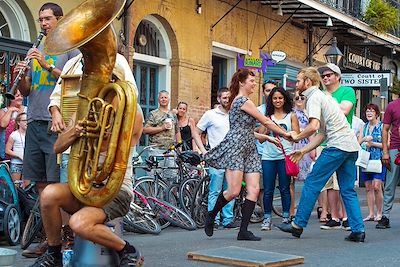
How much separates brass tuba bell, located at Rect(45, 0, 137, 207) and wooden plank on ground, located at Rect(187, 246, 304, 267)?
196 cm

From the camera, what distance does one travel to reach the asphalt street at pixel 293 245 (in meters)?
7.87

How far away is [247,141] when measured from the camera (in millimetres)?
9547

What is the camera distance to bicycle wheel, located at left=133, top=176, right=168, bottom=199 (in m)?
11.2

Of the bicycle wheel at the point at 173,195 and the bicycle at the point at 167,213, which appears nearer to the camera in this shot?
the bicycle at the point at 167,213

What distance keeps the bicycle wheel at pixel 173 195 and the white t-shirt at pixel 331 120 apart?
2.76m

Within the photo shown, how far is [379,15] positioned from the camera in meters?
27.3

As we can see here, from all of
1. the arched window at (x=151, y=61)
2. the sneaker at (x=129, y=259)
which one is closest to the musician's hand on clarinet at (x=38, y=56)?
the sneaker at (x=129, y=259)

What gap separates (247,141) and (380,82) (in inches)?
541

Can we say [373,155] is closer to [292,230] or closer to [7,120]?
[292,230]

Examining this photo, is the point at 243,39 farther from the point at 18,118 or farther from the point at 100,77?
the point at 100,77

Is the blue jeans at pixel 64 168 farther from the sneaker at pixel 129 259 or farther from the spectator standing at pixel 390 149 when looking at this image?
the spectator standing at pixel 390 149

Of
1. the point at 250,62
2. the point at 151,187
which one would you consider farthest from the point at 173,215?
the point at 250,62

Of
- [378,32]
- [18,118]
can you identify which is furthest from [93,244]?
[378,32]

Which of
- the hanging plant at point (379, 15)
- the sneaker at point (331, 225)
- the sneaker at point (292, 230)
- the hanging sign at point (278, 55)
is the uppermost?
the hanging plant at point (379, 15)
